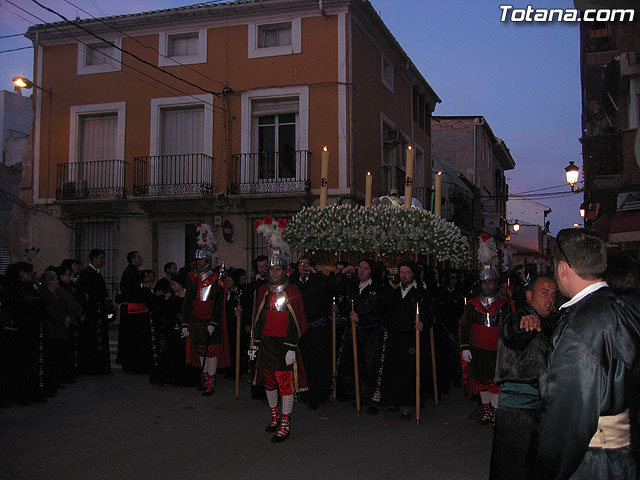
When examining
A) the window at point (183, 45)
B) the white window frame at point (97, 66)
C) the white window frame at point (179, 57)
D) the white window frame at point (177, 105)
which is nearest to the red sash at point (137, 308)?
the white window frame at point (177, 105)

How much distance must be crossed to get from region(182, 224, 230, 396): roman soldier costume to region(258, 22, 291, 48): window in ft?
33.7

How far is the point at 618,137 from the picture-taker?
14.3 m

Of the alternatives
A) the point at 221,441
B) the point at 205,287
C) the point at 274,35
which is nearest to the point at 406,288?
the point at 221,441

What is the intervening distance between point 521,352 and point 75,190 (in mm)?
17176

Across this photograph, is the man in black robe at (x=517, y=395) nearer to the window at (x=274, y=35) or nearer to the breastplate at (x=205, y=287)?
the breastplate at (x=205, y=287)

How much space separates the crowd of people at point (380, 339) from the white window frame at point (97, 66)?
9.70 meters

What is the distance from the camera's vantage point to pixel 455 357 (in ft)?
32.7

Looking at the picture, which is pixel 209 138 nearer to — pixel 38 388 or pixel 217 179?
pixel 217 179

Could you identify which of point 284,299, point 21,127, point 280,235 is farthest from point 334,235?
point 21,127

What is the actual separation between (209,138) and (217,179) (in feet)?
4.07

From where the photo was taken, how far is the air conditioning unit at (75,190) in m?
18.5

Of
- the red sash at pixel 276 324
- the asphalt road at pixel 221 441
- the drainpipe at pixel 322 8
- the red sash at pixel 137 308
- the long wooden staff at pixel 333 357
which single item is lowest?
the asphalt road at pixel 221 441

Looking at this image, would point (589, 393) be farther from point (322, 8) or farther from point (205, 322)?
point (322, 8)

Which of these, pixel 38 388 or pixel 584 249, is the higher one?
pixel 584 249
